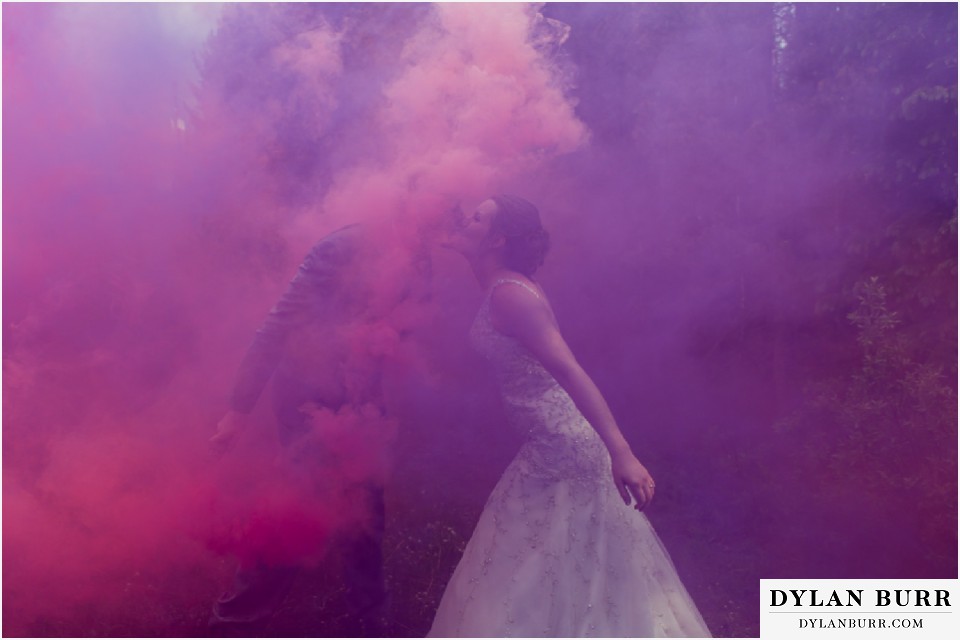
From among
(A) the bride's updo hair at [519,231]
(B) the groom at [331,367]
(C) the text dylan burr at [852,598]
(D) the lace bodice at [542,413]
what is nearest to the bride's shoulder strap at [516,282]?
(D) the lace bodice at [542,413]

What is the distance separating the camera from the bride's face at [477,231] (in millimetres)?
3000

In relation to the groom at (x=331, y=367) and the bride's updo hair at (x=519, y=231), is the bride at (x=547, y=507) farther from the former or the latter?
the groom at (x=331, y=367)

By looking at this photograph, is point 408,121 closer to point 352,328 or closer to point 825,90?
point 352,328

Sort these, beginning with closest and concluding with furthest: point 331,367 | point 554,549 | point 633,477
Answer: point 633,477 < point 554,549 < point 331,367

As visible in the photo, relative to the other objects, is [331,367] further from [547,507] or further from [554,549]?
[554,549]

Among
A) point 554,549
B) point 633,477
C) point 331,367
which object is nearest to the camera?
point 633,477

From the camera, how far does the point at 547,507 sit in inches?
114

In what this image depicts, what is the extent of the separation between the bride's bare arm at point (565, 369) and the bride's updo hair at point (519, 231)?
0.22 m

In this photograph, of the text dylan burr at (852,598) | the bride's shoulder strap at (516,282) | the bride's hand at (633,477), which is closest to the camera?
the bride's hand at (633,477)

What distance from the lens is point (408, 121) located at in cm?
378

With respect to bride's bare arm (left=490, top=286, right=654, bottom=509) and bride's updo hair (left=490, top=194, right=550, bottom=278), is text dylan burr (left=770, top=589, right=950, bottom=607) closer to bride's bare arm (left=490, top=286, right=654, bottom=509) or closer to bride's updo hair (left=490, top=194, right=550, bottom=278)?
bride's bare arm (left=490, top=286, right=654, bottom=509)

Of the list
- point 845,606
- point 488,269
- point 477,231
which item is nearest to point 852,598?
point 845,606

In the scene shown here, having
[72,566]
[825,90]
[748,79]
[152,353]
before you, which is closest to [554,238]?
[748,79]

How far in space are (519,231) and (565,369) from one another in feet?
2.08
